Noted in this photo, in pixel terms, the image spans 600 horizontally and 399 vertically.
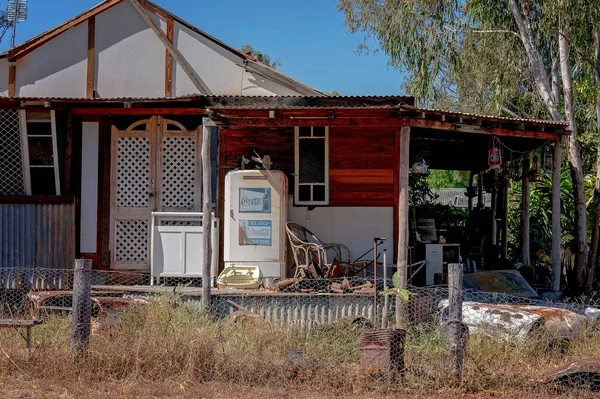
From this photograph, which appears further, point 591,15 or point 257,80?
point 591,15

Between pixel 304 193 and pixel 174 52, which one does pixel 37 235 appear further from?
pixel 304 193

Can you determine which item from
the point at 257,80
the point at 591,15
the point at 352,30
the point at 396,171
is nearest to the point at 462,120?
the point at 396,171

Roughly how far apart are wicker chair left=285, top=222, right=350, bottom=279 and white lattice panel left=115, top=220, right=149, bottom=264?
2537 millimetres

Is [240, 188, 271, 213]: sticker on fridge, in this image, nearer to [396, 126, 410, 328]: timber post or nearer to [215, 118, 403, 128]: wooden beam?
[215, 118, 403, 128]: wooden beam

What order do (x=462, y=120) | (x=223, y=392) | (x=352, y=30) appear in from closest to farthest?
(x=223, y=392)
(x=462, y=120)
(x=352, y=30)

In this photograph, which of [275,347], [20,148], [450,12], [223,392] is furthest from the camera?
[450,12]

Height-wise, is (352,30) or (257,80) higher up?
(352,30)

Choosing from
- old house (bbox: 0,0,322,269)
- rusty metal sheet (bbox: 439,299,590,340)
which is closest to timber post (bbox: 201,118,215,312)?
old house (bbox: 0,0,322,269)

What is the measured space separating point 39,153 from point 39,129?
40cm

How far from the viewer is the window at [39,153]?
443 inches

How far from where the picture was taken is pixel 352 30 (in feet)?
74.4

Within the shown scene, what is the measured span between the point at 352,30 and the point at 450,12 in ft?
20.8

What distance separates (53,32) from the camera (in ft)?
40.1

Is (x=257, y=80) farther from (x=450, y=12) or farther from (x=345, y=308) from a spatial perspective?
(x=450, y=12)
